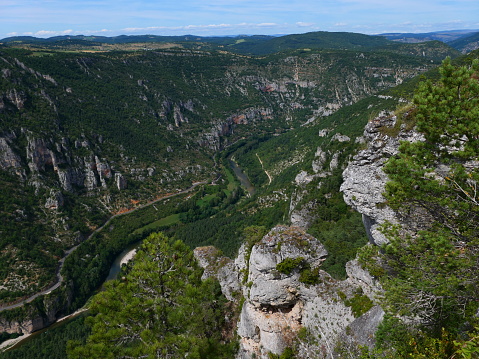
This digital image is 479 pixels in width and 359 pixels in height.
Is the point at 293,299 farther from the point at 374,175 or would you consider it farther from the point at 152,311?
the point at 374,175

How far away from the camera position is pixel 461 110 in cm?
978

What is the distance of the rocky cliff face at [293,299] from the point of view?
59.3ft

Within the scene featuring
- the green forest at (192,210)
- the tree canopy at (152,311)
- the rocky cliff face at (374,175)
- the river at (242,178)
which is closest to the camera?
the green forest at (192,210)

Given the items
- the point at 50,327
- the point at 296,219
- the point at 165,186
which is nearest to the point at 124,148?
the point at 165,186

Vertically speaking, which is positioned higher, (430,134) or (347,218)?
(430,134)

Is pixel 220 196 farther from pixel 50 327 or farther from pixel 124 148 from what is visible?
pixel 50 327

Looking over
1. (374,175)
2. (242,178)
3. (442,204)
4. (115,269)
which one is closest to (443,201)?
(442,204)

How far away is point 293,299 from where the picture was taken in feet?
66.5

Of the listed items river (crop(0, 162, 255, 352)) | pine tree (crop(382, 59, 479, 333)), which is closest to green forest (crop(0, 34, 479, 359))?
pine tree (crop(382, 59, 479, 333))

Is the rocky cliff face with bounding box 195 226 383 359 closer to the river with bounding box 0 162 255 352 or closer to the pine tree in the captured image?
the pine tree

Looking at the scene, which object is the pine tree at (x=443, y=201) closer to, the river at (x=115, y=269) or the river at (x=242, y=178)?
the river at (x=115, y=269)

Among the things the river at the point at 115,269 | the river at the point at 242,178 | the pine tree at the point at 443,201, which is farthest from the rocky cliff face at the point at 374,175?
the river at the point at 242,178

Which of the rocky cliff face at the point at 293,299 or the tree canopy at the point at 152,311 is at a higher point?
the tree canopy at the point at 152,311

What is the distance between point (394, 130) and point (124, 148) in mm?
150740
